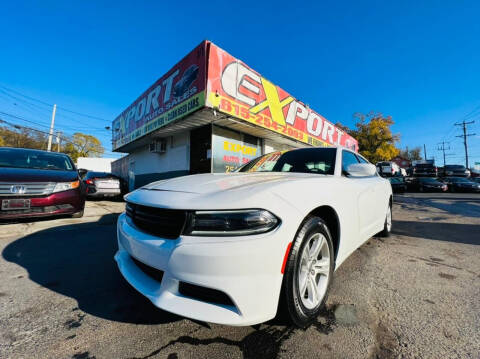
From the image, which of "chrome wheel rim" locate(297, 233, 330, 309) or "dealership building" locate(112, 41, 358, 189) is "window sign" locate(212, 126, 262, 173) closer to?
"dealership building" locate(112, 41, 358, 189)

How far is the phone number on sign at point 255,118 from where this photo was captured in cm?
640

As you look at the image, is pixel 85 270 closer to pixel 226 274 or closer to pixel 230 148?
pixel 226 274

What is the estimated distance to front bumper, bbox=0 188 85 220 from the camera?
10.8ft

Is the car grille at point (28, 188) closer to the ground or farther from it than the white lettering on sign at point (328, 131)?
closer to the ground

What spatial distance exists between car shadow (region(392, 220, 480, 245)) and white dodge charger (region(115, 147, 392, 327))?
10.9 ft

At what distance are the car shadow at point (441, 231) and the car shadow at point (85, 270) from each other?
441 centimetres

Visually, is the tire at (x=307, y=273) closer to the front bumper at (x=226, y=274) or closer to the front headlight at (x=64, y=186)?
the front bumper at (x=226, y=274)

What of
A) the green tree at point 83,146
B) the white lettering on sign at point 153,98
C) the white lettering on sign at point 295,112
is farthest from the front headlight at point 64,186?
the green tree at point 83,146

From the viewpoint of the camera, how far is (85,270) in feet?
7.01

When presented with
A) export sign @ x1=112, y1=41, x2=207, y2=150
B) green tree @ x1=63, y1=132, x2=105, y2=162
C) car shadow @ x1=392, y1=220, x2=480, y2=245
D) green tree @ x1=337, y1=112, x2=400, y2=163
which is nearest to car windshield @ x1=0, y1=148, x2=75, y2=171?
export sign @ x1=112, y1=41, x2=207, y2=150

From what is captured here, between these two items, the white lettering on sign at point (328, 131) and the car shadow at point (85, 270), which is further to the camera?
the white lettering on sign at point (328, 131)

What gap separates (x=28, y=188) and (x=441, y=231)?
736 centimetres

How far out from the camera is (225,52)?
6.30 meters

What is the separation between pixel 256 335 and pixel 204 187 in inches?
39.4
